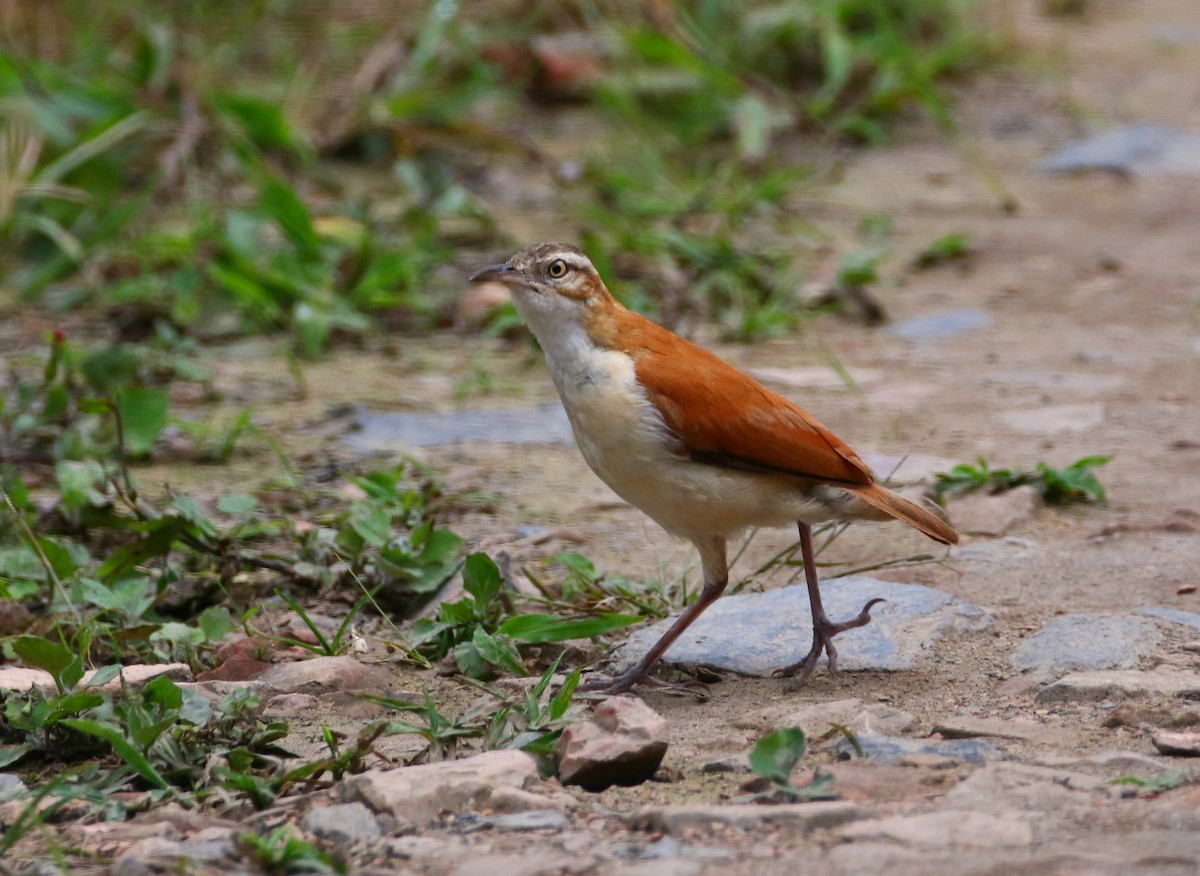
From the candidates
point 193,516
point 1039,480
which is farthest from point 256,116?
point 1039,480

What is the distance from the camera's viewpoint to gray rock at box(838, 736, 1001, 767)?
3.19 meters

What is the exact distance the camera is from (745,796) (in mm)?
3025

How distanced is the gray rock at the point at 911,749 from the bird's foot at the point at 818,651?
→ 561 mm

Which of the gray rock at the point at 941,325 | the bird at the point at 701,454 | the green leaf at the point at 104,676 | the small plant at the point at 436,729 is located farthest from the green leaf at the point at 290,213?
the small plant at the point at 436,729

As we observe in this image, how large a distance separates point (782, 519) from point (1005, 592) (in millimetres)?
826

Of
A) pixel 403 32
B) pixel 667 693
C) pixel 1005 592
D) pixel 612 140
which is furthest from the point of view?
pixel 403 32

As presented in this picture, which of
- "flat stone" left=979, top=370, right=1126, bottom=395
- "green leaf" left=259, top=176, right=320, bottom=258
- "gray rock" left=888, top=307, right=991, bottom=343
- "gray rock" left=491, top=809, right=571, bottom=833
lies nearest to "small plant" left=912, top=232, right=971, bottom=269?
"gray rock" left=888, top=307, right=991, bottom=343

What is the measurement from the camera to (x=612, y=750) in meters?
3.14

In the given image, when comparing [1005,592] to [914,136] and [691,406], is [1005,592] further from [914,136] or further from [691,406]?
[914,136]

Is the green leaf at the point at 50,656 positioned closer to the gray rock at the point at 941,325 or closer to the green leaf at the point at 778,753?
the green leaf at the point at 778,753

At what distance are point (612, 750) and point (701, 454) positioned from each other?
953 mm

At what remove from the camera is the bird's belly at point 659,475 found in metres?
3.87

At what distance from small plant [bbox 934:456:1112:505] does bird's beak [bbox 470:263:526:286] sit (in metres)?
1.66

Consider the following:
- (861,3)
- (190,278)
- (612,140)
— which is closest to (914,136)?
(861,3)
